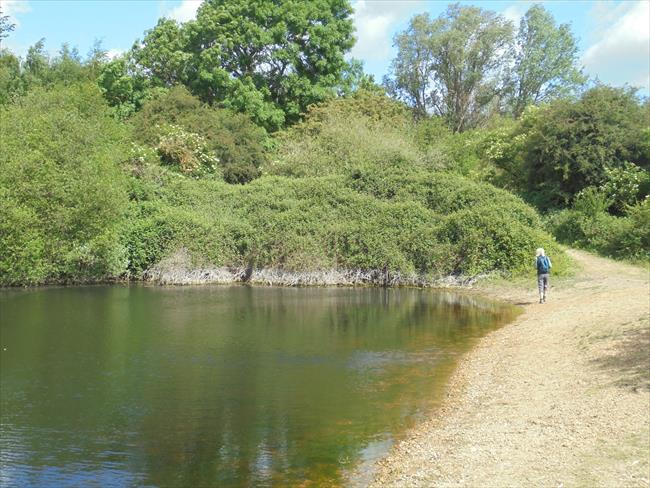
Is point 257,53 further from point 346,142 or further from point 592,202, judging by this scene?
point 592,202

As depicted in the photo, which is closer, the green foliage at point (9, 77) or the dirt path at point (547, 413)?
the dirt path at point (547, 413)

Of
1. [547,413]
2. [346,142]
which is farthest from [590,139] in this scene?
[547,413]

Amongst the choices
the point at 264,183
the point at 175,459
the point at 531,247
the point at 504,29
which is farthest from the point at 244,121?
the point at 175,459

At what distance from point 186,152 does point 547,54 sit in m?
37.7

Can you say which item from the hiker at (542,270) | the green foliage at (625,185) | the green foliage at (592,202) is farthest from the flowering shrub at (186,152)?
the hiker at (542,270)

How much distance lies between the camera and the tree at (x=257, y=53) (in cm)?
5125

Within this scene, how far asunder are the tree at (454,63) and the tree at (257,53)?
1310 cm

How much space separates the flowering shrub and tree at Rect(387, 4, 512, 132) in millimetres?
29251

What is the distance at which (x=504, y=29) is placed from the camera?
64188 millimetres

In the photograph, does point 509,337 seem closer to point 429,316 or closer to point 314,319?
point 429,316

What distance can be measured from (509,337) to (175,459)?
461 inches

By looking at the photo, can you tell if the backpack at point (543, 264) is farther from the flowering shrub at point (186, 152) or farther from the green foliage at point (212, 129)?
the green foliage at point (212, 129)

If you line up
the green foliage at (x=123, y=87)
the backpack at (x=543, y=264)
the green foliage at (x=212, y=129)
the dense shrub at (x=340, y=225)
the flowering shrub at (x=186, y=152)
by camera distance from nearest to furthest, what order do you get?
the backpack at (x=543, y=264)
the dense shrub at (x=340, y=225)
the flowering shrub at (x=186, y=152)
the green foliage at (x=212, y=129)
the green foliage at (x=123, y=87)

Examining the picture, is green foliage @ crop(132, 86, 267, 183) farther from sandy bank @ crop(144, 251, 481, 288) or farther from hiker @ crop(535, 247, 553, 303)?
hiker @ crop(535, 247, 553, 303)
